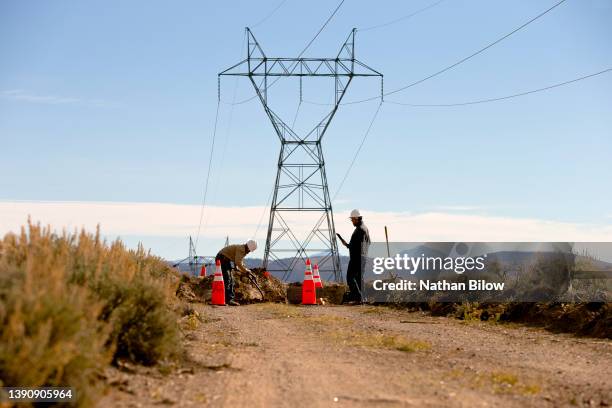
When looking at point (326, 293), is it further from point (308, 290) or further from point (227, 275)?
point (227, 275)

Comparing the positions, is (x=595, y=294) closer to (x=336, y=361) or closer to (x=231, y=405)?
(x=336, y=361)

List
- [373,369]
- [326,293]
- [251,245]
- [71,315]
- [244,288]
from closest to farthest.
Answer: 1. [71,315]
2. [373,369]
3. [251,245]
4. [244,288]
5. [326,293]

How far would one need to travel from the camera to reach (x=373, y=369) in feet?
33.8

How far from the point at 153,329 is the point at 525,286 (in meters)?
12.3

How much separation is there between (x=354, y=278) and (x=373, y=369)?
14.8m

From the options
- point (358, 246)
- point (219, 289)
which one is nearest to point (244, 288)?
point (219, 289)

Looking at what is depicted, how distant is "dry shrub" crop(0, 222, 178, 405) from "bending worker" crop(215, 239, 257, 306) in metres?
12.2

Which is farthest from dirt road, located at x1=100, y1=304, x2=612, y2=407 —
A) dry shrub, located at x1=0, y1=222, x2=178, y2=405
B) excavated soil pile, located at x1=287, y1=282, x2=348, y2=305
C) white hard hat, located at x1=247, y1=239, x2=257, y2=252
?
excavated soil pile, located at x1=287, y1=282, x2=348, y2=305

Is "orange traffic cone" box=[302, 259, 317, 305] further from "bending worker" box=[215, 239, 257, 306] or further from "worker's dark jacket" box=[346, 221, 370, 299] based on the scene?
"bending worker" box=[215, 239, 257, 306]

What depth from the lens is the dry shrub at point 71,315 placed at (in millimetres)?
6355

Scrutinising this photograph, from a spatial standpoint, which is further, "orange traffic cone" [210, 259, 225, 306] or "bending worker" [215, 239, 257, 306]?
"orange traffic cone" [210, 259, 225, 306]

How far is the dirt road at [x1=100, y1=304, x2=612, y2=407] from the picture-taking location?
836 cm

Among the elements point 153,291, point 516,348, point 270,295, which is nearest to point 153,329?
point 153,291

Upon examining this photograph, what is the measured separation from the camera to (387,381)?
9383mm
